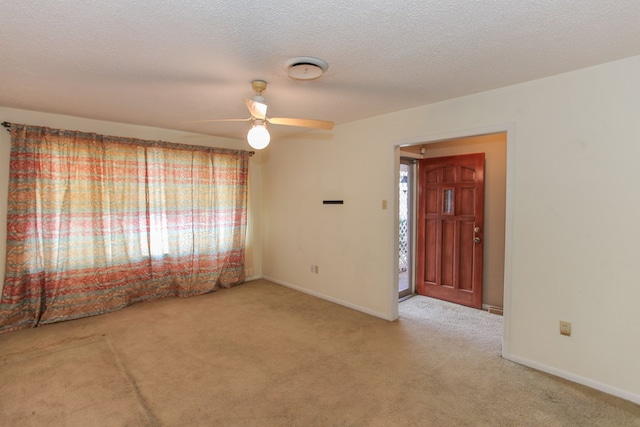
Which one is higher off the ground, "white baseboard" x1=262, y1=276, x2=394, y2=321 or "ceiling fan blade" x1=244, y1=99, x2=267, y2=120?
"ceiling fan blade" x1=244, y1=99, x2=267, y2=120

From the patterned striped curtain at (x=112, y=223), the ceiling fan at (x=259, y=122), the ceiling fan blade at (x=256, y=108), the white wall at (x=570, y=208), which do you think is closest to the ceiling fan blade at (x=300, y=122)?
the ceiling fan at (x=259, y=122)

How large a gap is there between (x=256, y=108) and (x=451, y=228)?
321 cm

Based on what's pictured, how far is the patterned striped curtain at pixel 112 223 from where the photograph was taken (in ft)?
11.2

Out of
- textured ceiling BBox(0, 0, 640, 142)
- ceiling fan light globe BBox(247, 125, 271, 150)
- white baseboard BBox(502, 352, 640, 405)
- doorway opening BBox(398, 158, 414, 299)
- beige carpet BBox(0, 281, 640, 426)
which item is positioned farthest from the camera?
doorway opening BBox(398, 158, 414, 299)

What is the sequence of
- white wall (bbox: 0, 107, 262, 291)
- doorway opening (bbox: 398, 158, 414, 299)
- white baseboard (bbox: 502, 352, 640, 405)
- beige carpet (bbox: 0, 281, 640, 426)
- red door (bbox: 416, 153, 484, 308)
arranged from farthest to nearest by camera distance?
doorway opening (bbox: 398, 158, 414, 299) → red door (bbox: 416, 153, 484, 308) → white wall (bbox: 0, 107, 262, 291) → white baseboard (bbox: 502, 352, 640, 405) → beige carpet (bbox: 0, 281, 640, 426)

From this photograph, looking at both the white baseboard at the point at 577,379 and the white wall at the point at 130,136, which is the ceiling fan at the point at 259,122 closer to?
the white wall at the point at 130,136

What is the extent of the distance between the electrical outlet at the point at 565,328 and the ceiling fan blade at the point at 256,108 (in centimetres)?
285

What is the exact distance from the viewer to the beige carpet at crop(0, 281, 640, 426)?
6.82 feet

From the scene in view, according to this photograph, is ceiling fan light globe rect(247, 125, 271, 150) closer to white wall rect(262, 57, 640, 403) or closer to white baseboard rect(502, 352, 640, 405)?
white wall rect(262, 57, 640, 403)

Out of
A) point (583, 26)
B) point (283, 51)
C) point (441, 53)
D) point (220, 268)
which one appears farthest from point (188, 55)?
point (220, 268)

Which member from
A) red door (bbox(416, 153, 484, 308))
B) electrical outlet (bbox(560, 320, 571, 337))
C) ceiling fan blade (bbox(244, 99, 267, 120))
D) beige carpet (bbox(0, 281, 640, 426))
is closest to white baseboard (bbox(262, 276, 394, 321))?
beige carpet (bbox(0, 281, 640, 426))

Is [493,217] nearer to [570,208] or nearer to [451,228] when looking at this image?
[451,228]

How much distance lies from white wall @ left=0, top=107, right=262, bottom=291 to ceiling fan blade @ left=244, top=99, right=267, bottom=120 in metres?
2.68

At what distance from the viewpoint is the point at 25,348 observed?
2.97m
